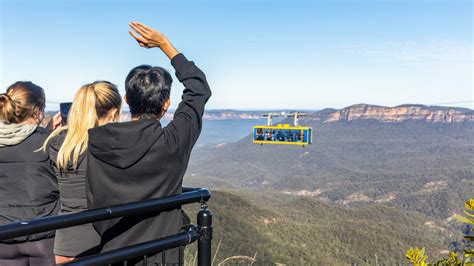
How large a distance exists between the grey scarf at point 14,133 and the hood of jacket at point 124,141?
3.42 feet

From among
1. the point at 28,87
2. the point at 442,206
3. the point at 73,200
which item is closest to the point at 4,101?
the point at 28,87

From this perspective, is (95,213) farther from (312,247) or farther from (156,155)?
(312,247)

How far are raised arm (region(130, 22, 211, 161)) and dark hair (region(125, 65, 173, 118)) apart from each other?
9cm

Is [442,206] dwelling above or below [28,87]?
below

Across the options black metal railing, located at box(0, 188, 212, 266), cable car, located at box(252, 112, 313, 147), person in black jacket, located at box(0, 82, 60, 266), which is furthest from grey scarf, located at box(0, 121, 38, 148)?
cable car, located at box(252, 112, 313, 147)

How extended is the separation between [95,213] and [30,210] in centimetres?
144

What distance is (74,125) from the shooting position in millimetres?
2848

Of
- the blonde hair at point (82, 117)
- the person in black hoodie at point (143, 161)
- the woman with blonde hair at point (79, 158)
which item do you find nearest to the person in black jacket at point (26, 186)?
the woman with blonde hair at point (79, 158)

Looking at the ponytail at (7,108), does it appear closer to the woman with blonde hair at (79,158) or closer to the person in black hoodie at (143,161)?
the woman with blonde hair at (79,158)

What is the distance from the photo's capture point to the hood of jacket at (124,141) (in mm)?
2428

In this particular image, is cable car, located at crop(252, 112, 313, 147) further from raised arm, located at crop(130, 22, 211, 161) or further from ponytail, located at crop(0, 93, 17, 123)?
raised arm, located at crop(130, 22, 211, 161)

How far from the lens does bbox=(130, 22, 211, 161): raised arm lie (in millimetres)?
2523

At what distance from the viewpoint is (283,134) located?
89.1 ft

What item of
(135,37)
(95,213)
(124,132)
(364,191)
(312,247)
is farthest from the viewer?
(364,191)
